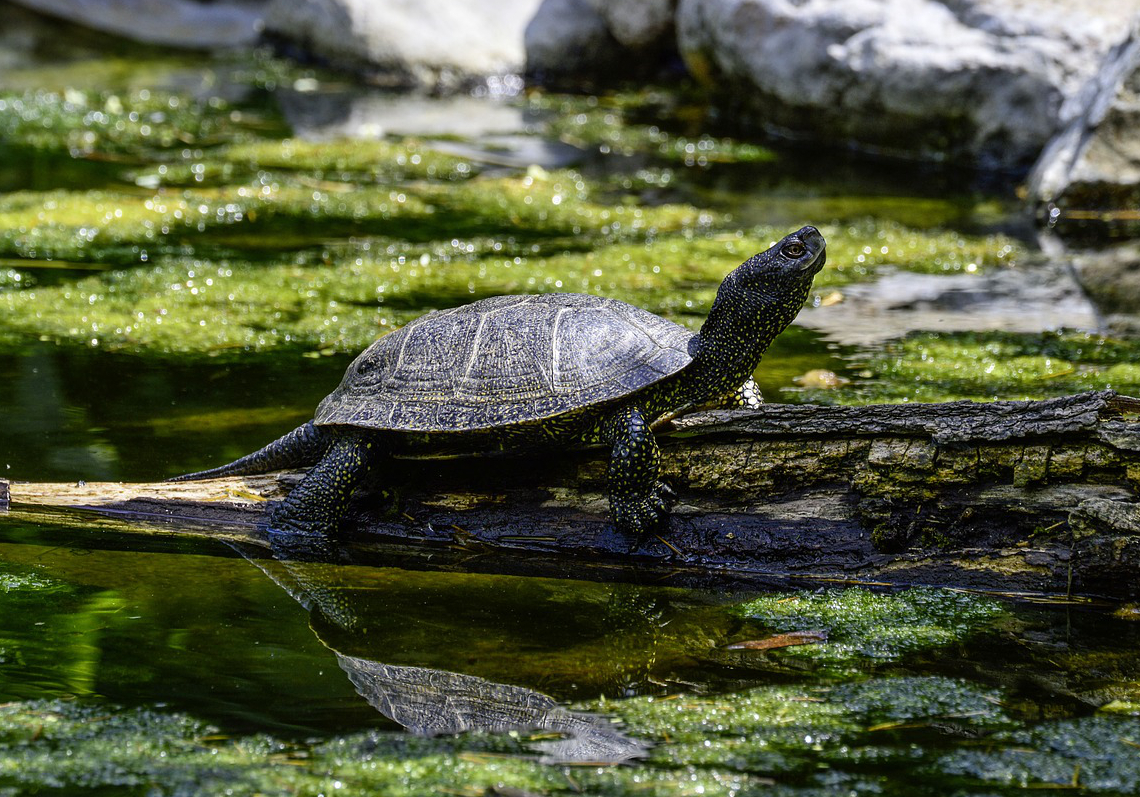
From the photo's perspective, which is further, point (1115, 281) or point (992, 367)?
point (1115, 281)

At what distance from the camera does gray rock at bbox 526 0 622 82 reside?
1498 centimetres

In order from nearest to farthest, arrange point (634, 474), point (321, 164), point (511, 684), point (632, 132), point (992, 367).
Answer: point (511, 684) → point (634, 474) → point (992, 367) → point (321, 164) → point (632, 132)

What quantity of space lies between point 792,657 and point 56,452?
3251 mm

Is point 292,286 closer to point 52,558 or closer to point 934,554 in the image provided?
point 52,558

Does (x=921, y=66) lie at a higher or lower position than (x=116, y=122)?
higher

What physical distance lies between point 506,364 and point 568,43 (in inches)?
470

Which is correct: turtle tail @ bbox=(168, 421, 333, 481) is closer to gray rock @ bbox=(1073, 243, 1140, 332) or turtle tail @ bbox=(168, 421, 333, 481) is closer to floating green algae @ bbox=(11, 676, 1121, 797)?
floating green algae @ bbox=(11, 676, 1121, 797)

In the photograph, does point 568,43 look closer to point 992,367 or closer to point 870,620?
point 992,367

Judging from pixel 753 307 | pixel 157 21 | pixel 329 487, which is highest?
pixel 157 21

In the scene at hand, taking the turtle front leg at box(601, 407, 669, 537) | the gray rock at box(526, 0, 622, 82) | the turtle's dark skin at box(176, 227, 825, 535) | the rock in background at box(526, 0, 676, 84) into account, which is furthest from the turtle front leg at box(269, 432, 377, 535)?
the gray rock at box(526, 0, 622, 82)

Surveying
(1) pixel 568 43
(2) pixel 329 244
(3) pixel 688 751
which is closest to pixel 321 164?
(2) pixel 329 244

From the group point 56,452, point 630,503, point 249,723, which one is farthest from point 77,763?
point 56,452

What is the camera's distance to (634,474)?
3811mm

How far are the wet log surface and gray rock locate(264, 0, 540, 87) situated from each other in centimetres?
1171
